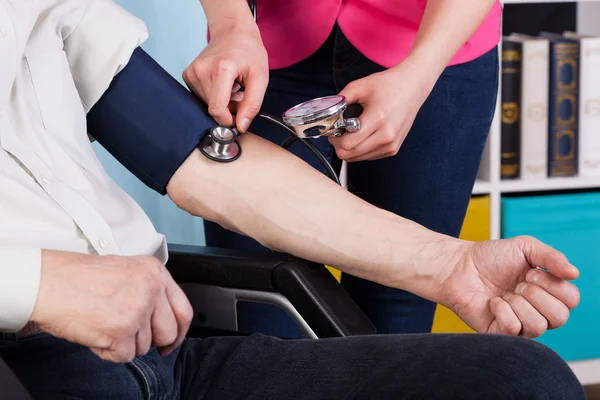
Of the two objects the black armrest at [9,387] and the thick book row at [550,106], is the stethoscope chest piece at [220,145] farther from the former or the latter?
the thick book row at [550,106]

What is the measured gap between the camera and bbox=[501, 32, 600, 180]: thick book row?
7.41ft

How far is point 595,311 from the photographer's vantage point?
2.42 metres

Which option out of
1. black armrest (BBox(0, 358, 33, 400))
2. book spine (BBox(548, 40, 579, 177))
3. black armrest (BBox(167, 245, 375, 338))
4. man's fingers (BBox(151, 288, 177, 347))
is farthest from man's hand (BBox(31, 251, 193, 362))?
book spine (BBox(548, 40, 579, 177))

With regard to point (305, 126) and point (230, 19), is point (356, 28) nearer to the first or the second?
point (230, 19)

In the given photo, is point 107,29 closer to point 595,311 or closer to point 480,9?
point 480,9

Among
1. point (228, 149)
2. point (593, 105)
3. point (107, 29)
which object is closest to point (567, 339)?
point (593, 105)

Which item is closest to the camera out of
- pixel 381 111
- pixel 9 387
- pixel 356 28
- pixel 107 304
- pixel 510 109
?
pixel 9 387

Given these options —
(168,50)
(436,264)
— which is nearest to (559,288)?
(436,264)

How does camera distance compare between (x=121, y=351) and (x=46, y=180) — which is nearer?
(x=121, y=351)

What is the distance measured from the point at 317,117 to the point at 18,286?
1.43ft

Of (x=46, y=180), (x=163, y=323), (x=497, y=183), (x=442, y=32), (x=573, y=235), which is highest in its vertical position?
(x=442, y=32)

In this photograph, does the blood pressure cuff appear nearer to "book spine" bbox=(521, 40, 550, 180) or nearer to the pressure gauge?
the pressure gauge

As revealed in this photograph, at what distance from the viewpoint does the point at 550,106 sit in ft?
7.56

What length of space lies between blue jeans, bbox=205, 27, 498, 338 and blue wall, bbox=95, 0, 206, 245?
58cm
